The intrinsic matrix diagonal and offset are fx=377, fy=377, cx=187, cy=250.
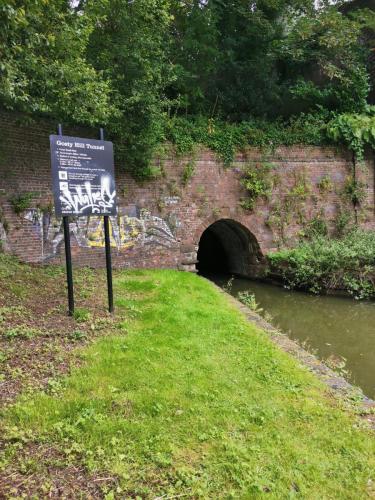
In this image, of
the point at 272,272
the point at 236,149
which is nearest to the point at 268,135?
the point at 236,149

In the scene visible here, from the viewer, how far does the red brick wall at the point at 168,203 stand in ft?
27.4

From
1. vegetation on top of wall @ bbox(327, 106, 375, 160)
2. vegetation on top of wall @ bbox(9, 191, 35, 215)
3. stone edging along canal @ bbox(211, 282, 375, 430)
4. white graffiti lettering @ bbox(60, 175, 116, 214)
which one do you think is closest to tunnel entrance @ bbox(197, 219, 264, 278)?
vegetation on top of wall @ bbox(327, 106, 375, 160)

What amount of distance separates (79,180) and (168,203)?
19.1ft

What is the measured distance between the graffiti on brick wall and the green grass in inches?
200

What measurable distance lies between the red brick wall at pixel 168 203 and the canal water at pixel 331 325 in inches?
90.1

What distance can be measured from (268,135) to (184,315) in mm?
8191

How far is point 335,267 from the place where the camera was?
958 centimetres

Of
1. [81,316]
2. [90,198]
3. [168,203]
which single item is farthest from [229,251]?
[81,316]

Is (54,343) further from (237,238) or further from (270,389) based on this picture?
(237,238)

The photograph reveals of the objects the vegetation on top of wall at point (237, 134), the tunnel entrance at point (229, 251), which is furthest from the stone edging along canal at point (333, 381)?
the vegetation on top of wall at point (237, 134)

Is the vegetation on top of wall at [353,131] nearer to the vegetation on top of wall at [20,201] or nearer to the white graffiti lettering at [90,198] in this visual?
the vegetation on top of wall at [20,201]

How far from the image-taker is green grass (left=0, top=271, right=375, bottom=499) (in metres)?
2.41

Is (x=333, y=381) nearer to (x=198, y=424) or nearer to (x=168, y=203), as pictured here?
(x=198, y=424)

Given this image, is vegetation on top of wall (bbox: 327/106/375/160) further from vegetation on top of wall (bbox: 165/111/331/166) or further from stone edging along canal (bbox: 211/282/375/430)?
stone edging along canal (bbox: 211/282/375/430)
